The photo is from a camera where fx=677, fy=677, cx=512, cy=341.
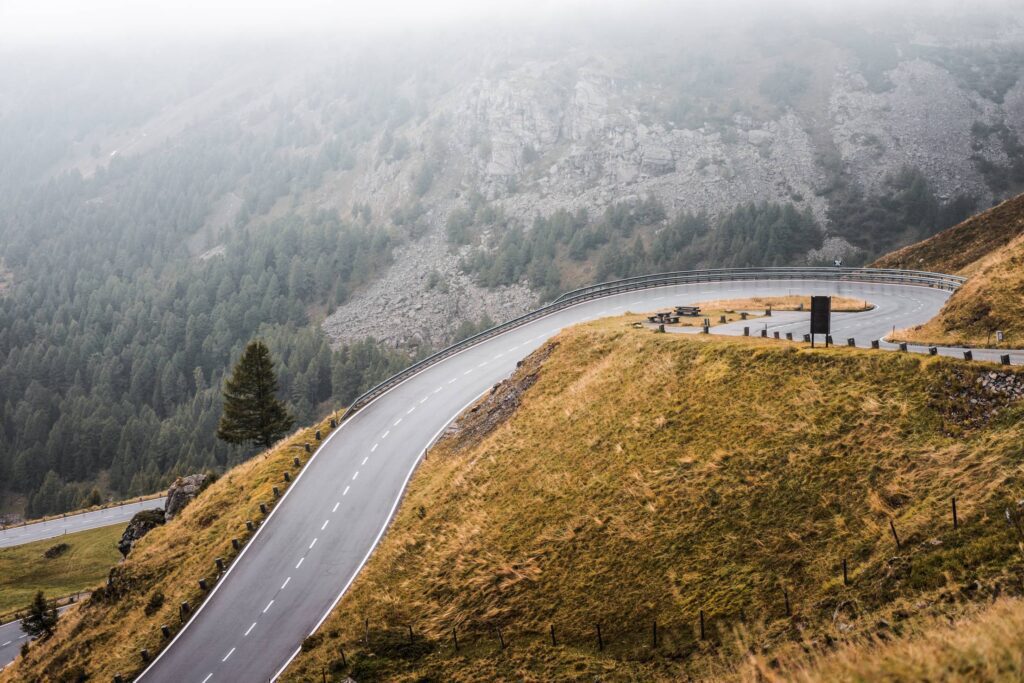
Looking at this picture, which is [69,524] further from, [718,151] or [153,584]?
[718,151]

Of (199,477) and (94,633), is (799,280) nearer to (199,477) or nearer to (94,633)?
(199,477)

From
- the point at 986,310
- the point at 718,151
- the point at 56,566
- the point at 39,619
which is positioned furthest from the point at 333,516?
the point at 718,151

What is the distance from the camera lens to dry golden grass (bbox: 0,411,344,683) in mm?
29500

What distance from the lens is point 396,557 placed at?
91.4ft

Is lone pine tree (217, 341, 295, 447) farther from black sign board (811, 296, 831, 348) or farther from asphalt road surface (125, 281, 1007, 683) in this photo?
black sign board (811, 296, 831, 348)

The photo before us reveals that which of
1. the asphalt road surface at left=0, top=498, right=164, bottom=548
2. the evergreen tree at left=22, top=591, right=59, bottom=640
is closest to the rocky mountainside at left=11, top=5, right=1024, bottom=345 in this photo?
the asphalt road surface at left=0, top=498, right=164, bottom=548

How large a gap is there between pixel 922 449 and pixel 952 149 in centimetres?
16855

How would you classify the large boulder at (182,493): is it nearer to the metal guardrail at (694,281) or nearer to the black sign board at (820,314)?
the metal guardrail at (694,281)

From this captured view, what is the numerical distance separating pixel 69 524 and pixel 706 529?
8413 cm

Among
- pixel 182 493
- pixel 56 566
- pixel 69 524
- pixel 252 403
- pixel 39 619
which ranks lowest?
pixel 69 524

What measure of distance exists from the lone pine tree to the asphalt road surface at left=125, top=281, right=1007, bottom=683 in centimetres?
1016

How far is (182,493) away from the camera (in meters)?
47.6

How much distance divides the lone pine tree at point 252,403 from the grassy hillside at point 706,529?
88.3 ft

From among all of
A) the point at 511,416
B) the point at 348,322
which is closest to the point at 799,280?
the point at 511,416
